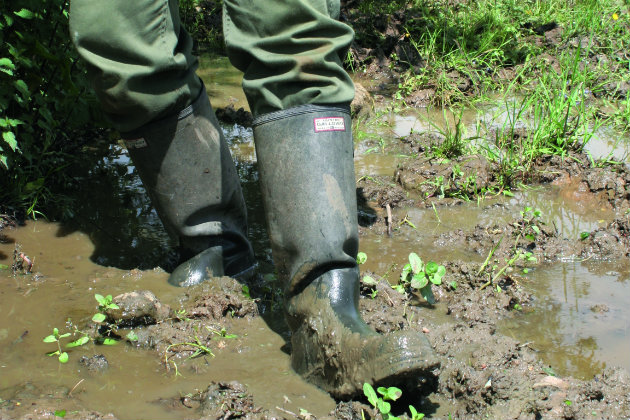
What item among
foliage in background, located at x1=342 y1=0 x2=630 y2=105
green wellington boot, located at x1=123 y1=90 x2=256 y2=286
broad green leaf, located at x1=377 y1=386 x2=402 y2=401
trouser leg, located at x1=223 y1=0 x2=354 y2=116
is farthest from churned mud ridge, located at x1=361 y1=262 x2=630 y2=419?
foliage in background, located at x1=342 y1=0 x2=630 y2=105

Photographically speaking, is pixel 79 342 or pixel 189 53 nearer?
pixel 79 342

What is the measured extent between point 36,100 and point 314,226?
1662 mm

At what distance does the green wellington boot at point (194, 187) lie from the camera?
2240 millimetres

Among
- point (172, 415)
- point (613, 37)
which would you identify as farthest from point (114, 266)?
point (613, 37)

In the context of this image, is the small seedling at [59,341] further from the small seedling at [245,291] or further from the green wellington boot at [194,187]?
the small seedling at [245,291]

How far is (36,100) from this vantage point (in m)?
2.83

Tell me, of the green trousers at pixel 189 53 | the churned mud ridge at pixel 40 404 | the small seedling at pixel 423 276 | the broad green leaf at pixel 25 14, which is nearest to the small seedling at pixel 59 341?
the churned mud ridge at pixel 40 404

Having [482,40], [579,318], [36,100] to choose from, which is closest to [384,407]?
[579,318]

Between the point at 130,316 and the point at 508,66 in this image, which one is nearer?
the point at 130,316

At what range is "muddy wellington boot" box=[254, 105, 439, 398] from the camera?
5.83 feet

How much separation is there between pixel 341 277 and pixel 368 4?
4915mm

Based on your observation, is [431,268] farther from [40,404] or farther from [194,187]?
[40,404]

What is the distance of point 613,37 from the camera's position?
559 centimetres

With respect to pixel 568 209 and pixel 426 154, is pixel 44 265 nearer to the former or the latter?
pixel 426 154
